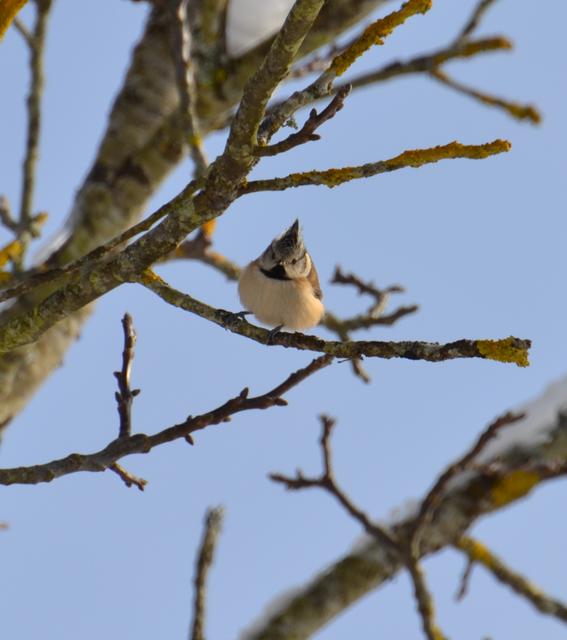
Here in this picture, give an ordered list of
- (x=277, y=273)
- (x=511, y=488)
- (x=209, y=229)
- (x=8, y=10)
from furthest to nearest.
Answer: (x=209, y=229), (x=277, y=273), (x=511, y=488), (x=8, y=10)

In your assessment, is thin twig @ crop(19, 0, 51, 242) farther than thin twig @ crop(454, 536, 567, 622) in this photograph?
Yes

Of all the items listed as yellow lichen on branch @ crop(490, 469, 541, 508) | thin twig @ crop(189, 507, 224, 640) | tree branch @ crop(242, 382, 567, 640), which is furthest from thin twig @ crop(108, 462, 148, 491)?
yellow lichen on branch @ crop(490, 469, 541, 508)

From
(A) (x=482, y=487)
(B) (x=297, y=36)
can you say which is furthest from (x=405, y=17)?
(A) (x=482, y=487)

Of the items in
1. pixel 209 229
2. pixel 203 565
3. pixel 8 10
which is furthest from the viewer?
pixel 209 229

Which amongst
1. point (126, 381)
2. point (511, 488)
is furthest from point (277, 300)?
point (126, 381)

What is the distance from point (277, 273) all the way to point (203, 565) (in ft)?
6.57

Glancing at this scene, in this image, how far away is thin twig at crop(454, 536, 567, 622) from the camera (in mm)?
5090

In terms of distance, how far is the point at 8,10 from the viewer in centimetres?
240

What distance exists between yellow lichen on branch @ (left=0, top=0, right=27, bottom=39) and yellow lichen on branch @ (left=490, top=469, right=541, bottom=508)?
3.92 m

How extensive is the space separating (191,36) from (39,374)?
2.52m

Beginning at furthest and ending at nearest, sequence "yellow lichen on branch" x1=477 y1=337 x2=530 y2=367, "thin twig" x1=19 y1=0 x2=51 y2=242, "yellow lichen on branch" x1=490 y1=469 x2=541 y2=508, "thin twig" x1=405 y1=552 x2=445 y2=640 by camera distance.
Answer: "thin twig" x1=19 y1=0 x2=51 y2=242, "yellow lichen on branch" x1=490 y1=469 x2=541 y2=508, "thin twig" x1=405 y1=552 x2=445 y2=640, "yellow lichen on branch" x1=477 y1=337 x2=530 y2=367

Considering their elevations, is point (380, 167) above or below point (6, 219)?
below

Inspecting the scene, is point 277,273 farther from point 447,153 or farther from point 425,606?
point 447,153

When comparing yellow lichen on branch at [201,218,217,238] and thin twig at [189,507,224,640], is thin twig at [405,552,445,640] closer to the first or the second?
thin twig at [189,507,224,640]
